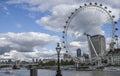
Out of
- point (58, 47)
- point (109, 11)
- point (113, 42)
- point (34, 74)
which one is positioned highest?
point (109, 11)

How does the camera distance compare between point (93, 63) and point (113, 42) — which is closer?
point (113, 42)

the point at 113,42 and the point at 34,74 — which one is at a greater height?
the point at 113,42

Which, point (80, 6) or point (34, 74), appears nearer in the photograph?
point (34, 74)

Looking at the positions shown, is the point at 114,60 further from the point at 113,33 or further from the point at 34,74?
the point at 34,74

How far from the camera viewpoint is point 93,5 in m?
93.1

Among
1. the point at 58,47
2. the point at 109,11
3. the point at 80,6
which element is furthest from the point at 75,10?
the point at 58,47

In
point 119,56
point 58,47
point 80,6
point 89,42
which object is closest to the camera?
point 58,47

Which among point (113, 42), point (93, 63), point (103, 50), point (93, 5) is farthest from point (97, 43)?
point (93, 5)

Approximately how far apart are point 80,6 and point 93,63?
317ft

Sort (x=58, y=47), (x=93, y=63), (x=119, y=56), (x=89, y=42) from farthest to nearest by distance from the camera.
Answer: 1. (x=119, y=56)
2. (x=93, y=63)
3. (x=89, y=42)
4. (x=58, y=47)

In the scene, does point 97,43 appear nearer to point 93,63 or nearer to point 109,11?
point 93,63

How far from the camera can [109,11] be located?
96562 mm

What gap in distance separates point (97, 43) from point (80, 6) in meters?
77.5

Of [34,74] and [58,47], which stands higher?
[58,47]
